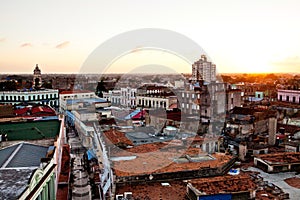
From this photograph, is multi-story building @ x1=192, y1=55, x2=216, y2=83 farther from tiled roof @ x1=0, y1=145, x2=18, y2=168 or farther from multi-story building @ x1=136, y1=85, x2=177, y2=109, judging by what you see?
tiled roof @ x1=0, y1=145, x2=18, y2=168

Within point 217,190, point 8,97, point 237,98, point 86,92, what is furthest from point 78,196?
point 86,92

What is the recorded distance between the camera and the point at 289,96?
41.7 m

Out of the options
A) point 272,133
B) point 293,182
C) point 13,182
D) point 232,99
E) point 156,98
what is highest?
point 232,99

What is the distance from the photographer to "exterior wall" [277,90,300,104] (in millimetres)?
40312

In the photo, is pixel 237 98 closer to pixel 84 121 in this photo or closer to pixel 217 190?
pixel 84 121

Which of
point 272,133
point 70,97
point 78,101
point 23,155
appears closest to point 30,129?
point 23,155

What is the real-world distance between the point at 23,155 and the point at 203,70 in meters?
42.6

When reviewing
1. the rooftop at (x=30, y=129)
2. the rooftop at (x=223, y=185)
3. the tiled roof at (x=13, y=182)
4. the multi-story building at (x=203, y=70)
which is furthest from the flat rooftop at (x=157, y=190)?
the multi-story building at (x=203, y=70)

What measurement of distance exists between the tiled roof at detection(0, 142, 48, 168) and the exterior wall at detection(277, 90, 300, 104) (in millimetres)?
33790

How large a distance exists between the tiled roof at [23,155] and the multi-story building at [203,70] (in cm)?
3490

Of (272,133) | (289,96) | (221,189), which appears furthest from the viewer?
(289,96)

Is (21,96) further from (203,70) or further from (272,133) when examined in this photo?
(272,133)

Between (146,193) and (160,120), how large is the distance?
15.3 meters

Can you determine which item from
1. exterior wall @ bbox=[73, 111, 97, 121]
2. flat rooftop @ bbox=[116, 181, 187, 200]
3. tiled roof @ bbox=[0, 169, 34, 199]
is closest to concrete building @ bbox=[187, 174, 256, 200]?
flat rooftop @ bbox=[116, 181, 187, 200]
